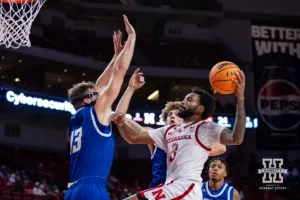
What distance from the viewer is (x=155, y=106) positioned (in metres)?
27.2

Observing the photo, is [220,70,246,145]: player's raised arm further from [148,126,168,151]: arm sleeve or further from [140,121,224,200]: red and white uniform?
[148,126,168,151]: arm sleeve

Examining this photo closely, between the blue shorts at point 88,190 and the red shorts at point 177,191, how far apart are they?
0.61m

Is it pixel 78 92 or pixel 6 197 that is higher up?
pixel 78 92

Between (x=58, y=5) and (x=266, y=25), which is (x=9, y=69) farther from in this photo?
(x=266, y=25)

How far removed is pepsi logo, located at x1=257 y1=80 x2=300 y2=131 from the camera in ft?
72.4

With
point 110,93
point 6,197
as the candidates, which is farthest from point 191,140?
point 6,197

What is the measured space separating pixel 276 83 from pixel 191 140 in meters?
17.7

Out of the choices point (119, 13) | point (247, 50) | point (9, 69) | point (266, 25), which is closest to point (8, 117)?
point (9, 69)

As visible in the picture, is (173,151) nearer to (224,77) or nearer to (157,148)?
(224,77)

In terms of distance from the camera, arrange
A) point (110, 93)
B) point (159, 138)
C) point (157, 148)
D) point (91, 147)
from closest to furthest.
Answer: point (91, 147) → point (110, 93) → point (159, 138) → point (157, 148)

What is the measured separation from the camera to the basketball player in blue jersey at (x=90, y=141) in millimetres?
5027

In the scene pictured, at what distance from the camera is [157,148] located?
6.69 metres

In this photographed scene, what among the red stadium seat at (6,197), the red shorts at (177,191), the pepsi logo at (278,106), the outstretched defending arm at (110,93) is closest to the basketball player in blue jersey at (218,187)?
the red shorts at (177,191)

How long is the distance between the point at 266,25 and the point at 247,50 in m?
8.80
